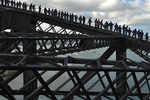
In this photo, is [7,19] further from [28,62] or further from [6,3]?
[6,3]

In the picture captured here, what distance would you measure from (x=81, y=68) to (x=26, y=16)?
48.9 ft

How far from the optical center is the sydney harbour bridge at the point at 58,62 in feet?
A: 28.3

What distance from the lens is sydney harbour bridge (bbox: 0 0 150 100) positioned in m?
8.62

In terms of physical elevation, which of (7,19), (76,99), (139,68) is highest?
(7,19)

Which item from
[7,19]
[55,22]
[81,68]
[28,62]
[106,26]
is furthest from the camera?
[106,26]

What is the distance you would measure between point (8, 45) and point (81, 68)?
308 inches

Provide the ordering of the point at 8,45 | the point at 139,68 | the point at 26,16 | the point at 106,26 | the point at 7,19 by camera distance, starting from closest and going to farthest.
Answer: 1. the point at 139,68
2. the point at 8,45
3. the point at 7,19
4. the point at 26,16
5. the point at 106,26

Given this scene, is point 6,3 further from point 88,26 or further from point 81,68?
point 81,68

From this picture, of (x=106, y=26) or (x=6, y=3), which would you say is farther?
(x=6, y=3)

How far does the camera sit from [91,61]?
33.2 feet

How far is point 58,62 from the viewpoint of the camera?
10117 millimetres

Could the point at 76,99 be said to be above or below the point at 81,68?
below

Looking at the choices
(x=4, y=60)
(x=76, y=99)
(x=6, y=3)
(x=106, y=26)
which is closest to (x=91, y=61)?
(x=4, y=60)

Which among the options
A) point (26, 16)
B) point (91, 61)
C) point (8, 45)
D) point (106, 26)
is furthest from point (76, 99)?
point (91, 61)
